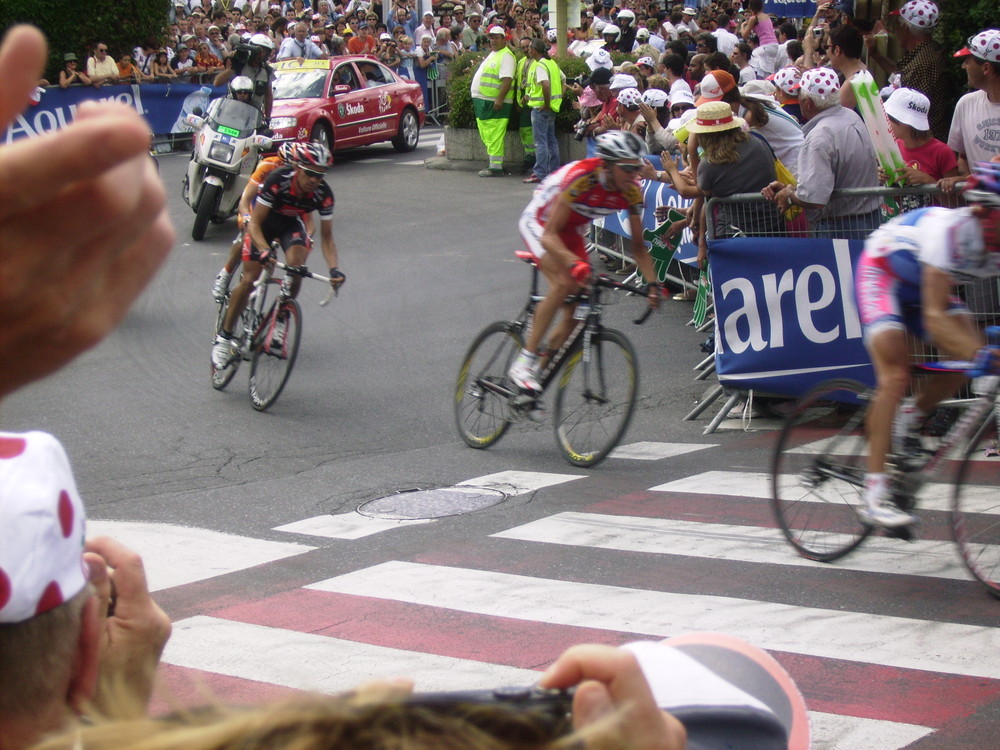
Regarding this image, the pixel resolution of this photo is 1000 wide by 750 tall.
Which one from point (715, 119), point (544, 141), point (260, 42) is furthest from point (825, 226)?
point (544, 141)

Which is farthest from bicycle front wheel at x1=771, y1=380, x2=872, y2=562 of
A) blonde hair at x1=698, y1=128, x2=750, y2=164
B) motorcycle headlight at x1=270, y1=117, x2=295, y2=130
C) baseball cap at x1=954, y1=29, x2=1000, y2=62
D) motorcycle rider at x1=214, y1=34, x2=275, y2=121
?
motorcycle headlight at x1=270, y1=117, x2=295, y2=130

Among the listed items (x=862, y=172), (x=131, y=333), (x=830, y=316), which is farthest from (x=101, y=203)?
(x=131, y=333)

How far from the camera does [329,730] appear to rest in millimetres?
983

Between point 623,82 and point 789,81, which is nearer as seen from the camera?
point 789,81

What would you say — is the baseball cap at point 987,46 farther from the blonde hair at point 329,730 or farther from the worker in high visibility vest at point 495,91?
the worker in high visibility vest at point 495,91

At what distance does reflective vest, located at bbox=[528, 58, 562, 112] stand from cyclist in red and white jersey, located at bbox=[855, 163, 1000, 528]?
14.4 metres

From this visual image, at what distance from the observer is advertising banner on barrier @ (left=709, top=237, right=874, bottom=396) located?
8344 millimetres

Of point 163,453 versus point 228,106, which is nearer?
point 163,453

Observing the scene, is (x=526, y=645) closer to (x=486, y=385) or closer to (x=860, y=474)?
(x=860, y=474)

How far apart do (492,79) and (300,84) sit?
440 centimetres

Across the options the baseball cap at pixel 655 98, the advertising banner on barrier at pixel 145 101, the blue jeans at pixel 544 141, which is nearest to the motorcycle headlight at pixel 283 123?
the advertising banner on barrier at pixel 145 101

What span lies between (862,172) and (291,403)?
4705 millimetres

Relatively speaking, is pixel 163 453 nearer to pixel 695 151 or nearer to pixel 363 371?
pixel 363 371

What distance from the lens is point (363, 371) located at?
1095 centimetres
